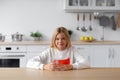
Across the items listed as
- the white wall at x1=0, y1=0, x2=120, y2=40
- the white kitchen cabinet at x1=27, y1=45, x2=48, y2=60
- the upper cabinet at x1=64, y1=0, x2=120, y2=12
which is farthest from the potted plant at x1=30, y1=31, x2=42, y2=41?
the upper cabinet at x1=64, y1=0, x2=120, y2=12

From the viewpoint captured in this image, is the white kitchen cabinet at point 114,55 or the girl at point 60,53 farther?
the white kitchen cabinet at point 114,55

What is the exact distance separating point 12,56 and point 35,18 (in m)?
0.95

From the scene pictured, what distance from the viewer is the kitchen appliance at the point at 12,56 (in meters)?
3.67

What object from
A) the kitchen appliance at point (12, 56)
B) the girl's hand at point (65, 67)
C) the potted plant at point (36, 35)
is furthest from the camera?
the potted plant at point (36, 35)

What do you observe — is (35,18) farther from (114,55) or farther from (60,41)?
(60,41)

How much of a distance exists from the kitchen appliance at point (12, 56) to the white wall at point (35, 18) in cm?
61

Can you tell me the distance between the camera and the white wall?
4219 millimetres

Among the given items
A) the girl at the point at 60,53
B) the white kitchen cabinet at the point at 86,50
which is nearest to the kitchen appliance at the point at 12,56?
the white kitchen cabinet at the point at 86,50

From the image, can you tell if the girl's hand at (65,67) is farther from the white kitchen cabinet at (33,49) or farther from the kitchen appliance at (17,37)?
the kitchen appliance at (17,37)

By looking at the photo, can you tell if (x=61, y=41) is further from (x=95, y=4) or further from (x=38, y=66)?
(x=95, y=4)

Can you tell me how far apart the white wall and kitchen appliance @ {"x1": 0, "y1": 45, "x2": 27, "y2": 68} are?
0.61 m

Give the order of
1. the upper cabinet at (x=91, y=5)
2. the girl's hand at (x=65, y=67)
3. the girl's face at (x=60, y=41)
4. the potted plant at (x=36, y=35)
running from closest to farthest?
1. the girl's hand at (x=65, y=67)
2. the girl's face at (x=60, y=41)
3. the upper cabinet at (x=91, y=5)
4. the potted plant at (x=36, y=35)

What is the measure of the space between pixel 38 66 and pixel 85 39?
7.25 feet

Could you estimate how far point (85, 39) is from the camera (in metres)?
3.95
